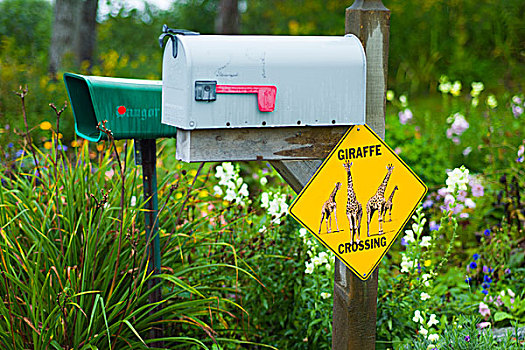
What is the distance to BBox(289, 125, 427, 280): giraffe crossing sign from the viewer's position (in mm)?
2193

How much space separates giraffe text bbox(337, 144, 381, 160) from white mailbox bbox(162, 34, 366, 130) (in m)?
0.11

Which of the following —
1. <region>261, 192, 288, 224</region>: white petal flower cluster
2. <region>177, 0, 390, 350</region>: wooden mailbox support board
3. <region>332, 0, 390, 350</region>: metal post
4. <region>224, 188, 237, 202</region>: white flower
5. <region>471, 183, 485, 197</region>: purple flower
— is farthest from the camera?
<region>471, 183, 485, 197</region>: purple flower

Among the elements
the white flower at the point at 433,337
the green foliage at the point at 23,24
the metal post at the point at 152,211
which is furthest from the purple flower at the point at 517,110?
the green foliage at the point at 23,24

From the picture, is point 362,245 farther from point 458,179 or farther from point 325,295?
point 458,179

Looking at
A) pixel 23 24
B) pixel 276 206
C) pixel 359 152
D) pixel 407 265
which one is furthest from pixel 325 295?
pixel 23 24

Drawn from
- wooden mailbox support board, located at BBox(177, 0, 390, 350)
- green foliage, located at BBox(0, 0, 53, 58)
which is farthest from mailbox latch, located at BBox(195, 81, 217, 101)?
green foliage, located at BBox(0, 0, 53, 58)

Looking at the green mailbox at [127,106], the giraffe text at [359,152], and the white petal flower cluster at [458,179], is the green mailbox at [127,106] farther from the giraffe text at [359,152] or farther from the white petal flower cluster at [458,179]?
the white petal flower cluster at [458,179]

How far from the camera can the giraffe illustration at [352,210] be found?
7.32 feet

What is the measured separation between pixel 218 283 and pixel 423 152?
2408 millimetres

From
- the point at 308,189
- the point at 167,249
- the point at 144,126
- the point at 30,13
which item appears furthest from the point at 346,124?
the point at 30,13

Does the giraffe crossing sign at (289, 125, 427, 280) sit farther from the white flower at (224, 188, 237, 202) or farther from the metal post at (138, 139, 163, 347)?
the white flower at (224, 188, 237, 202)

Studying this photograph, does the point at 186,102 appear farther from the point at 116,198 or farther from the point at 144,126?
the point at 116,198

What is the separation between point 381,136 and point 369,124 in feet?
0.25

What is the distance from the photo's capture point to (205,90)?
1.91 metres
